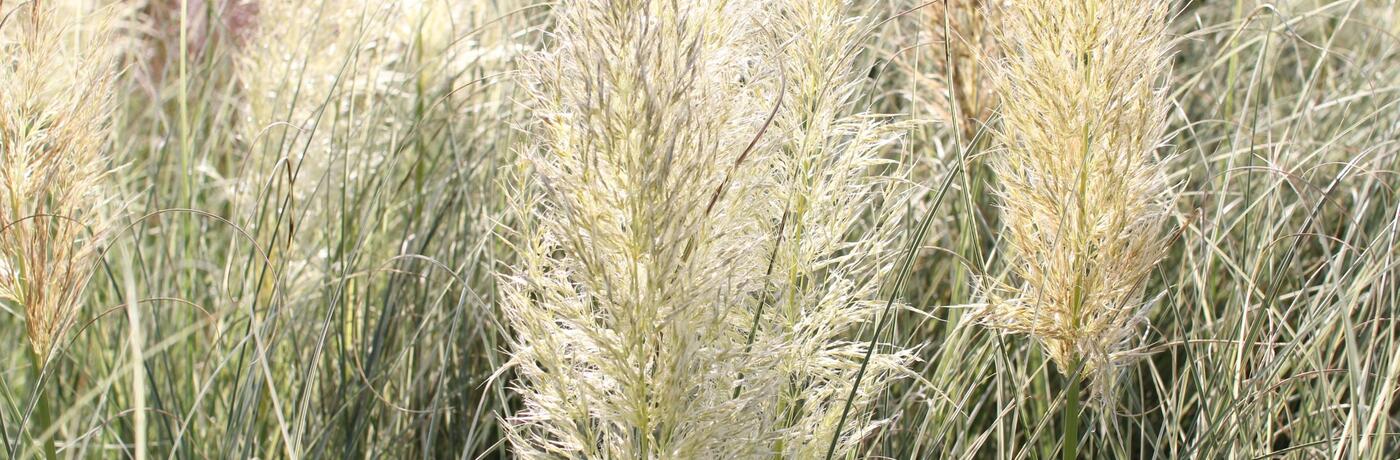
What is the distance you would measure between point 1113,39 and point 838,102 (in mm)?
364

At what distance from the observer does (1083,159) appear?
149 centimetres

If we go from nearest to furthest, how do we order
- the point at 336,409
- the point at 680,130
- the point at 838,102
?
the point at 680,130
the point at 838,102
the point at 336,409

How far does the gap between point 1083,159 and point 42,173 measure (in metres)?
1.39

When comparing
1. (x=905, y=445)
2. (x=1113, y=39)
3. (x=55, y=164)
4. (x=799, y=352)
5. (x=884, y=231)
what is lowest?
(x=905, y=445)

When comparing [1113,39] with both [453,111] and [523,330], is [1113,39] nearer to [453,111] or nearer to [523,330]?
[523,330]

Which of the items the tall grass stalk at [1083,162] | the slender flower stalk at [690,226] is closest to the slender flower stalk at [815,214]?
the slender flower stalk at [690,226]

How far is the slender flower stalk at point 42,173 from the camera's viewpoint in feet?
5.41

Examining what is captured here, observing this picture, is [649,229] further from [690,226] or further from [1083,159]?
[1083,159]

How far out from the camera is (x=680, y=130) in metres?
1.33

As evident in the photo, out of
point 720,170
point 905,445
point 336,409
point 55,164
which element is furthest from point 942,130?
point 55,164

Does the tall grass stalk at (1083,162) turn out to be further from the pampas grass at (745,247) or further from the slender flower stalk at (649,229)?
the slender flower stalk at (649,229)

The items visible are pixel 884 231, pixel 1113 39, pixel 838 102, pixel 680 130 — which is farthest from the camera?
pixel 884 231

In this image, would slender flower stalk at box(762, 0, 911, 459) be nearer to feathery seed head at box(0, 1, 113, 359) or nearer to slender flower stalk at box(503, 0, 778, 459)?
slender flower stalk at box(503, 0, 778, 459)

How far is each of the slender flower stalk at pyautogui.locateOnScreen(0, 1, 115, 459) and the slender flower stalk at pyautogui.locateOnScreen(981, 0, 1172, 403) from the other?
1.30 metres
